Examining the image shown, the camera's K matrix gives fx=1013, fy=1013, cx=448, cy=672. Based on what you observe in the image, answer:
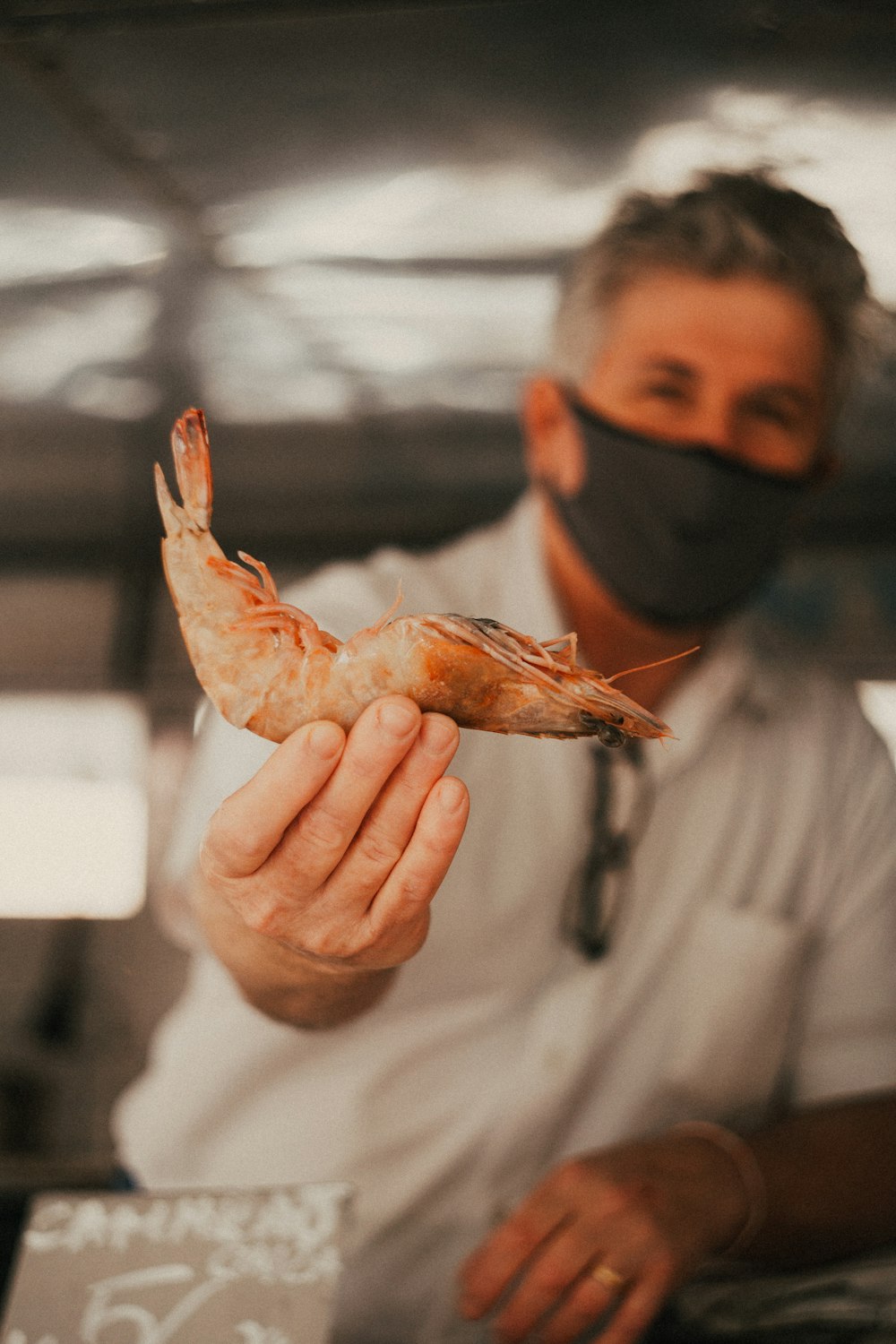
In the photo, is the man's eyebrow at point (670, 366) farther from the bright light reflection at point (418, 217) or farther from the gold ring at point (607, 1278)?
the gold ring at point (607, 1278)

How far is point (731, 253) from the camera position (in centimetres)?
121

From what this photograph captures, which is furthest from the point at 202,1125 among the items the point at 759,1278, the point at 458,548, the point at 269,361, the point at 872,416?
the point at 872,416

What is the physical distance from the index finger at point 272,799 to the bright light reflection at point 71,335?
0.96m

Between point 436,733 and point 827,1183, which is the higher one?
point 436,733

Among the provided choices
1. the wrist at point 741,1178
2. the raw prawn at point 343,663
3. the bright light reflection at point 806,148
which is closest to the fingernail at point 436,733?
the raw prawn at point 343,663

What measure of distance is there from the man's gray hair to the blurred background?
33 mm

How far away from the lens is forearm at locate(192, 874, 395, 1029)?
79cm

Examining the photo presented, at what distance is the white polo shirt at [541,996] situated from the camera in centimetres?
122

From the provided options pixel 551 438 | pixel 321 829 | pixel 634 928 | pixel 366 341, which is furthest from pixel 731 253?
pixel 321 829

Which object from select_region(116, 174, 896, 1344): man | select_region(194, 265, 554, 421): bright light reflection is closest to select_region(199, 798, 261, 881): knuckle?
select_region(116, 174, 896, 1344): man

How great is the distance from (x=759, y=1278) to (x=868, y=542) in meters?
0.94

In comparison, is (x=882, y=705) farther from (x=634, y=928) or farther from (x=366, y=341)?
(x=366, y=341)

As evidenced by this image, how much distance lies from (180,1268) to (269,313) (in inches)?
43.0

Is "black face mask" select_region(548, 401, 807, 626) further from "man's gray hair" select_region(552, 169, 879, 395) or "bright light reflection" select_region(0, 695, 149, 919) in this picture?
"bright light reflection" select_region(0, 695, 149, 919)
